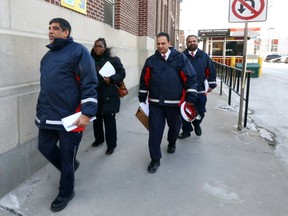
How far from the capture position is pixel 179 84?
3855 millimetres

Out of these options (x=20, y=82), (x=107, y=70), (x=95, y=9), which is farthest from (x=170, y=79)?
(x=95, y=9)

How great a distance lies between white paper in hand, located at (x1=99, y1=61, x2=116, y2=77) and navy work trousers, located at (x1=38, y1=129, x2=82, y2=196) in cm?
127

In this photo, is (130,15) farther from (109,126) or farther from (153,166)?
(153,166)

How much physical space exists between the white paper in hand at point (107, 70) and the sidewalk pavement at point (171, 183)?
3.91 ft

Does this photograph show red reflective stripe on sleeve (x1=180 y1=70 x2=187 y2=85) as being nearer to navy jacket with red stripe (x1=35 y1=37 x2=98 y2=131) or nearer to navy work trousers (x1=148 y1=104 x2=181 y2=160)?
navy work trousers (x1=148 y1=104 x2=181 y2=160)

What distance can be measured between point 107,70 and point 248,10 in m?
3.13

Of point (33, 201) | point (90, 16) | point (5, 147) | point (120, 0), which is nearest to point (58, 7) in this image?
point (90, 16)

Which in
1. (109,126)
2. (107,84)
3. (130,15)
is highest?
(130,15)

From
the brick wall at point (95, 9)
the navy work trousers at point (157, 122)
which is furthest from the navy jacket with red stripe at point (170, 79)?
the brick wall at point (95, 9)

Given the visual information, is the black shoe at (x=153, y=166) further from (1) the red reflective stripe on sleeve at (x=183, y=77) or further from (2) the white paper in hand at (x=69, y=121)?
(2) the white paper in hand at (x=69, y=121)

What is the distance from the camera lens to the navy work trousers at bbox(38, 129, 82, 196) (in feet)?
9.48

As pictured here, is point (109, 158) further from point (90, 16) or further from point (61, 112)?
point (90, 16)

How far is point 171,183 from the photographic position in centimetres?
360

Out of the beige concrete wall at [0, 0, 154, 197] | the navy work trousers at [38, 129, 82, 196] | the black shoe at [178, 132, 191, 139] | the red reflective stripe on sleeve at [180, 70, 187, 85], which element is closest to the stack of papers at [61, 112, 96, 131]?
the navy work trousers at [38, 129, 82, 196]
